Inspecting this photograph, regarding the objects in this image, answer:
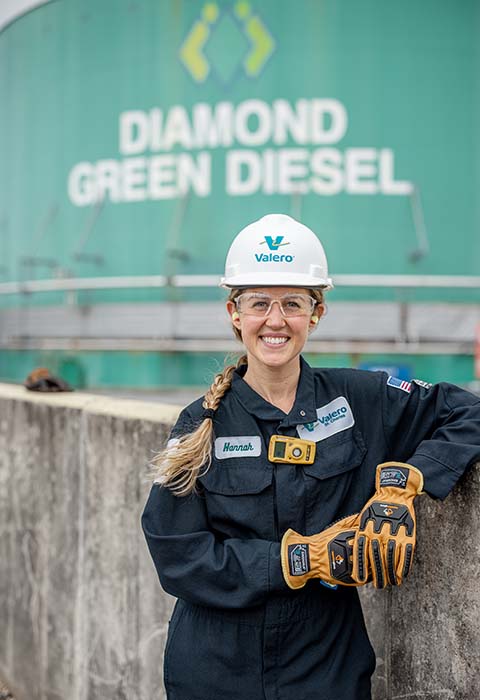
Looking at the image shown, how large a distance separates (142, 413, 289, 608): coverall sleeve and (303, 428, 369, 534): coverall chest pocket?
0.50 ft

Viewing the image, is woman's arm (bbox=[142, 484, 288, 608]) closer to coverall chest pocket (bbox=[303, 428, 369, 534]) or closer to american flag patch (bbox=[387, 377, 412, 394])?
coverall chest pocket (bbox=[303, 428, 369, 534])

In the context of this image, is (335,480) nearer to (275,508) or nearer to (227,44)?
(275,508)

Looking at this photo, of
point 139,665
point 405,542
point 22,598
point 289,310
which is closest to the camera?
point 405,542

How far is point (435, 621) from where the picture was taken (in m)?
2.21

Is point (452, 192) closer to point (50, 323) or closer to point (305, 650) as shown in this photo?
point (50, 323)

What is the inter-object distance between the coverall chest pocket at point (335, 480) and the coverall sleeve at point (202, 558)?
15 cm

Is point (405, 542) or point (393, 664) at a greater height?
point (405, 542)

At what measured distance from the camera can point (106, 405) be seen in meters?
3.68

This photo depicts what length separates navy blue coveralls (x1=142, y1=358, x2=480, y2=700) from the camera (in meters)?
2.02

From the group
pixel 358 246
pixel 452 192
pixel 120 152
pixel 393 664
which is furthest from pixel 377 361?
pixel 393 664

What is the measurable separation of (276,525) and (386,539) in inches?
13.1

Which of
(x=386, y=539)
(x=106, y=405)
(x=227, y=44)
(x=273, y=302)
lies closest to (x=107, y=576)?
(x=106, y=405)

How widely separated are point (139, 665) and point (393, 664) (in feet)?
3.95

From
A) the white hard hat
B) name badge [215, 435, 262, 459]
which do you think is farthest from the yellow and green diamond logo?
name badge [215, 435, 262, 459]
